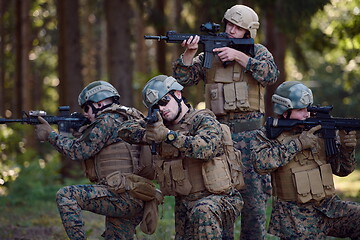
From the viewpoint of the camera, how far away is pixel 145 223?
770 cm

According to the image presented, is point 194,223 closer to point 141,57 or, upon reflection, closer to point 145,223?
point 145,223

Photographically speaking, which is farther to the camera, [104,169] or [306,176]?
[104,169]

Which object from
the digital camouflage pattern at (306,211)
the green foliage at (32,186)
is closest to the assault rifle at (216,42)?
the digital camouflage pattern at (306,211)

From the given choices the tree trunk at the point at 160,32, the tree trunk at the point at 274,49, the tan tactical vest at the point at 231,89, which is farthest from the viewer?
the tree trunk at the point at 274,49

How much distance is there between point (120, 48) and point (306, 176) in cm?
1026

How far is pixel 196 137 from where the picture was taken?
675 cm

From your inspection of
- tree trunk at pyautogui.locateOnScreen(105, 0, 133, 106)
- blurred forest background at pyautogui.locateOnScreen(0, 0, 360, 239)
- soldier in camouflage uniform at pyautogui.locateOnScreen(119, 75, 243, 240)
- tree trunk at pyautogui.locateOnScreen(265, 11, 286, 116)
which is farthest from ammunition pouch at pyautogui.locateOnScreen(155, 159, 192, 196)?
tree trunk at pyautogui.locateOnScreen(265, 11, 286, 116)

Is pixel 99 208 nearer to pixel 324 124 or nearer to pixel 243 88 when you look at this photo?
pixel 243 88

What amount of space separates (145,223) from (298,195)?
1677 millimetres

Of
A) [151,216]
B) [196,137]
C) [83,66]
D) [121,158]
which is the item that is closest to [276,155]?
[196,137]

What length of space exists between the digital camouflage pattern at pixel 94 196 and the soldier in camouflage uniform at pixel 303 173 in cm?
152

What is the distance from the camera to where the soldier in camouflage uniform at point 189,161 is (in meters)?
6.71

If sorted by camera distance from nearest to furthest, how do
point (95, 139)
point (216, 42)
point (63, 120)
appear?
1. point (95, 139)
2. point (216, 42)
3. point (63, 120)

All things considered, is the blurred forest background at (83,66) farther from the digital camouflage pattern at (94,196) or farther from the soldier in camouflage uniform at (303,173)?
the soldier in camouflage uniform at (303,173)
